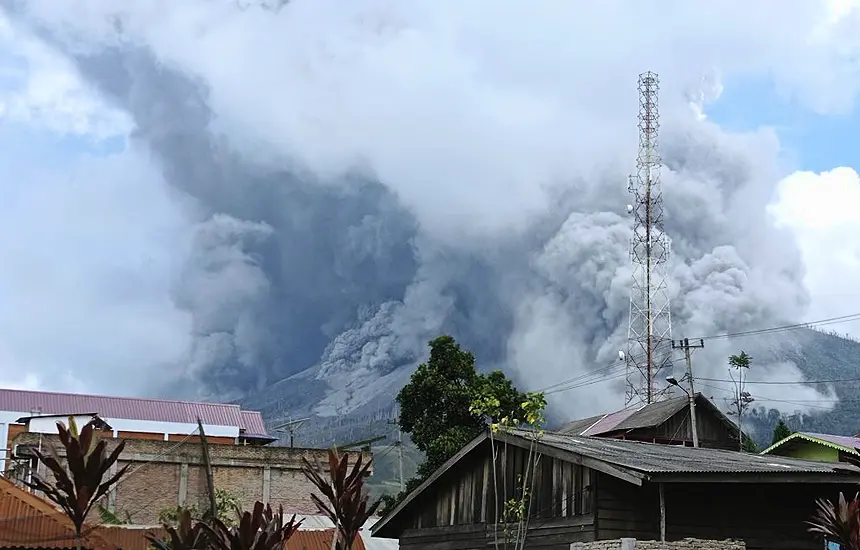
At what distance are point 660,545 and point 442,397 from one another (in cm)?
2872

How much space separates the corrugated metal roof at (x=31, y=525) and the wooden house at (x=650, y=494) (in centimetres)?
720

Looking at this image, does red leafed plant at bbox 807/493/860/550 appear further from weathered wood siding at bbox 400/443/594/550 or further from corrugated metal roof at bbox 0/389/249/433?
corrugated metal roof at bbox 0/389/249/433

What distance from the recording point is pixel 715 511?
16391 millimetres

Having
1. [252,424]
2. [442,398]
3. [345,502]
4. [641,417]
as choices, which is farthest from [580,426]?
[345,502]

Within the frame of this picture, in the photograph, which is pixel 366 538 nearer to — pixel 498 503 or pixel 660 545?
pixel 498 503

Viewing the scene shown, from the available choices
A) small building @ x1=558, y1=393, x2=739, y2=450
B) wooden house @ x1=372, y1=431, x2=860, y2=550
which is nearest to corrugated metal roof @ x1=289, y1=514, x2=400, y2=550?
wooden house @ x1=372, y1=431, x2=860, y2=550

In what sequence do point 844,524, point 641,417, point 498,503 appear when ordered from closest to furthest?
point 844,524 < point 498,503 < point 641,417

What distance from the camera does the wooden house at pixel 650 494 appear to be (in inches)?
612

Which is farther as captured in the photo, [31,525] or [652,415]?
[652,415]

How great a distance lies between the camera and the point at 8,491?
16.6 m

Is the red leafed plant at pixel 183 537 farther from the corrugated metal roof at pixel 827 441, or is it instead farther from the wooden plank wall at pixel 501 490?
the corrugated metal roof at pixel 827 441

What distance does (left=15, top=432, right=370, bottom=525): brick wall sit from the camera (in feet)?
128

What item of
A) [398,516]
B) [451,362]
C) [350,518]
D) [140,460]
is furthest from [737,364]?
[350,518]

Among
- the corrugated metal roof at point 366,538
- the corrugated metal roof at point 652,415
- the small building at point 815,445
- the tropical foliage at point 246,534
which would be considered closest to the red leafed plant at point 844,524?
the tropical foliage at point 246,534
